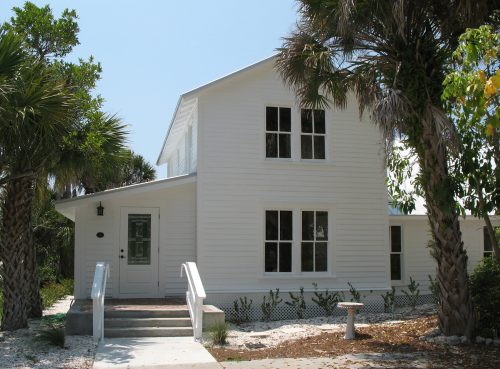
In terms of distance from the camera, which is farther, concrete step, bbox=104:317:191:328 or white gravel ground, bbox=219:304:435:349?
concrete step, bbox=104:317:191:328

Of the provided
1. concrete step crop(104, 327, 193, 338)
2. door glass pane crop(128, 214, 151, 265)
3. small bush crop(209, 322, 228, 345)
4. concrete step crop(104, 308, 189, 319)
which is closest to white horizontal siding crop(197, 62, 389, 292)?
door glass pane crop(128, 214, 151, 265)

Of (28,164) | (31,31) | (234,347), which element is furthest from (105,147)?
(234,347)

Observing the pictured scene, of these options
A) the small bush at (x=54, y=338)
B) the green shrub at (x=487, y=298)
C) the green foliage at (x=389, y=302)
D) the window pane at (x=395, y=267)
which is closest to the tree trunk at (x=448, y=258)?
the green shrub at (x=487, y=298)

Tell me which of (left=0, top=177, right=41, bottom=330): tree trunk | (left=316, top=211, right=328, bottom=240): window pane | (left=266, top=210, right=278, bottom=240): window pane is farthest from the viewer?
(left=316, top=211, right=328, bottom=240): window pane

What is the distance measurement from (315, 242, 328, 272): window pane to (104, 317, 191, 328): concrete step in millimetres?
4623

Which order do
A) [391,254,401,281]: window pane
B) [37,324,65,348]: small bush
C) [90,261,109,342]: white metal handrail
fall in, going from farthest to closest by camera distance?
[391,254,401,281]: window pane < [90,261,109,342]: white metal handrail < [37,324,65,348]: small bush

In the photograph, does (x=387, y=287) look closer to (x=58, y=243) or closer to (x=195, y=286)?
(x=195, y=286)

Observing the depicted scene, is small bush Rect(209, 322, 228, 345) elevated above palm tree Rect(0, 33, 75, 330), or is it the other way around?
palm tree Rect(0, 33, 75, 330)

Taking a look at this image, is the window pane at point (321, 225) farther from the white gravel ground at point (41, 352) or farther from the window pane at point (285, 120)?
the white gravel ground at point (41, 352)

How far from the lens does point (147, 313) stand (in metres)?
12.4

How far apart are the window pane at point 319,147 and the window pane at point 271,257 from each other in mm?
2673

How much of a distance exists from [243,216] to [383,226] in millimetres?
3964

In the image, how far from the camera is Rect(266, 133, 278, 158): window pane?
609 inches

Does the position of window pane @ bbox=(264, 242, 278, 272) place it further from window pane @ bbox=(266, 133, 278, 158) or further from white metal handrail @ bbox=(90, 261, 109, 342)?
white metal handrail @ bbox=(90, 261, 109, 342)
